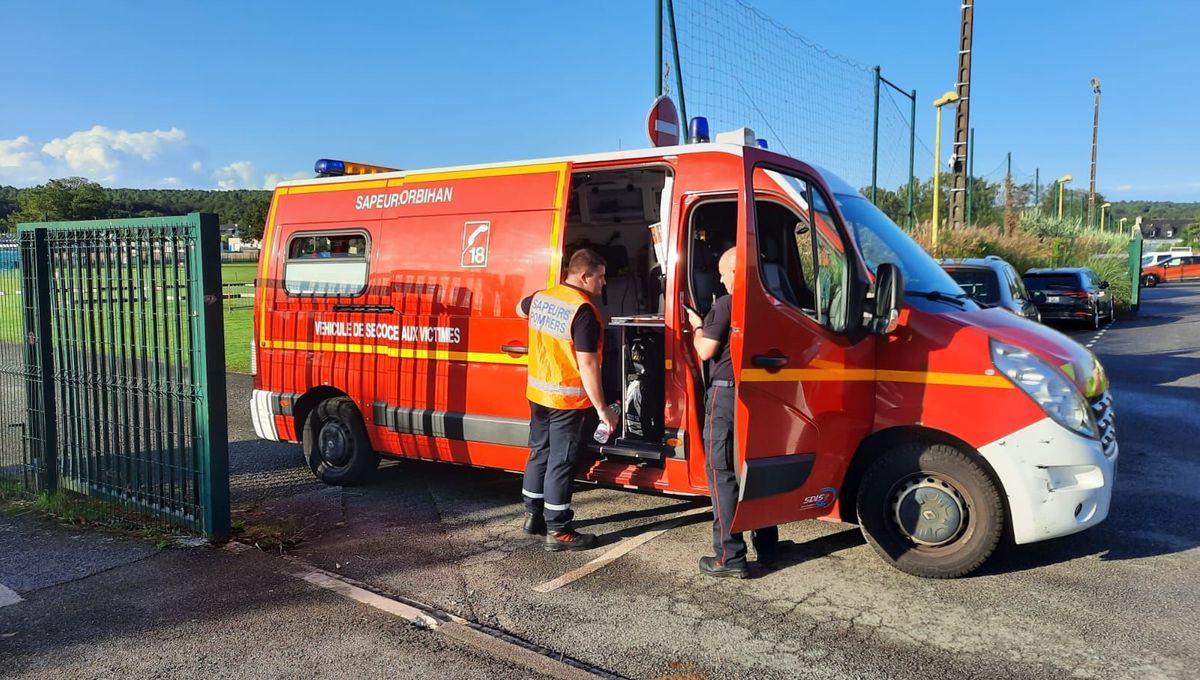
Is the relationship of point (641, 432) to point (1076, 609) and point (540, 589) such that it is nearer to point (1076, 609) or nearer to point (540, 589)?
point (540, 589)

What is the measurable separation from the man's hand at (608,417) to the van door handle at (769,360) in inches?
42.1

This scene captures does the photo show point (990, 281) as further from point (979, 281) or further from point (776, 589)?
point (776, 589)

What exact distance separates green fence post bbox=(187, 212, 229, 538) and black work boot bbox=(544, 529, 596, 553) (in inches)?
81.2

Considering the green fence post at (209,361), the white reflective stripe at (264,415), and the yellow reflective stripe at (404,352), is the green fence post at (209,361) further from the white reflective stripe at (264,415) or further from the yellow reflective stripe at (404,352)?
the white reflective stripe at (264,415)

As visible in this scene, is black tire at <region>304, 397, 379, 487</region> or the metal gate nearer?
the metal gate

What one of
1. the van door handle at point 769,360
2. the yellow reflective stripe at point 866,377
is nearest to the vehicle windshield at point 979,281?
the yellow reflective stripe at point 866,377

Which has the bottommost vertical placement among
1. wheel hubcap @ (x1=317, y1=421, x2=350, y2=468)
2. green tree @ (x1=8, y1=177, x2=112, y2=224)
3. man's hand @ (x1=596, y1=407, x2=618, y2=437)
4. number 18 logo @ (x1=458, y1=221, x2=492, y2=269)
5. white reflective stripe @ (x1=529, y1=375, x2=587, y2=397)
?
wheel hubcap @ (x1=317, y1=421, x2=350, y2=468)

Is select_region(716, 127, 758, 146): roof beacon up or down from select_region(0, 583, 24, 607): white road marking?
up

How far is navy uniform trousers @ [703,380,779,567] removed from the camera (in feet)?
14.6

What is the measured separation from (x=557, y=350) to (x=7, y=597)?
329 cm

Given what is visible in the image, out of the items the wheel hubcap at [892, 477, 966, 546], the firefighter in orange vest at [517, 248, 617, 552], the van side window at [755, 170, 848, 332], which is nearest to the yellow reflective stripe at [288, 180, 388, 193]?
the firefighter in orange vest at [517, 248, 617, 552]

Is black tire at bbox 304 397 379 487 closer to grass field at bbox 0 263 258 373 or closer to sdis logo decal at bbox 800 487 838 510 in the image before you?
grass field at bbox 0 263 258 373

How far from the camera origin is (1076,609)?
4133 mm

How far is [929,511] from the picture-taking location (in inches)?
176
